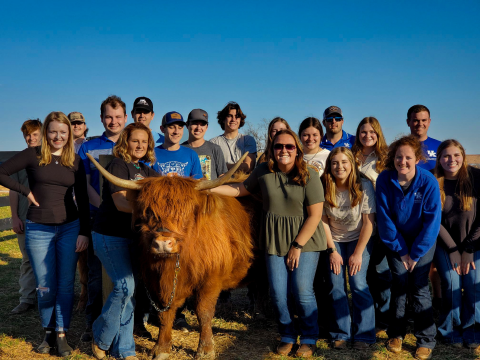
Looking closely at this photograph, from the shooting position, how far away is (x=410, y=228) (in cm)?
432

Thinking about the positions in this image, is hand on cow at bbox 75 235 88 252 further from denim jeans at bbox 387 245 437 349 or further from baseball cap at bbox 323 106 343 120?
baseball cap at bbox 323 106 343 120

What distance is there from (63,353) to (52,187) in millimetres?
1845

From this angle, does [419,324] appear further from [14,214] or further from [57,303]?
[14,214]

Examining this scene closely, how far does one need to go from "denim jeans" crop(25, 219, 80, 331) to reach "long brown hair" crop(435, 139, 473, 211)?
171 inches

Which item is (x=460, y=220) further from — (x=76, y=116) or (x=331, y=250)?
(x=76, y=116)

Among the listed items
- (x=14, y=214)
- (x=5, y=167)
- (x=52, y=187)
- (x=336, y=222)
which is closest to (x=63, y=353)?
(x=52, y=187)

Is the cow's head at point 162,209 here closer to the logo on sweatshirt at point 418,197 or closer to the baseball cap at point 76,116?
the logo on sweatshirt at point 418,197

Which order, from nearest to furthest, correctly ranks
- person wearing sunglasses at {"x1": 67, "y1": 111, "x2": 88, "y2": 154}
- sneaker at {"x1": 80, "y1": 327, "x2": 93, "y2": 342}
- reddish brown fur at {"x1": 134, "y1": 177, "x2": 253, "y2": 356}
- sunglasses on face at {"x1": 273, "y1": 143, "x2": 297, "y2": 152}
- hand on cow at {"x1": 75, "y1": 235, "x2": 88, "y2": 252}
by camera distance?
1. reddish brown fur at {"x1": 134, "y1": 177, "x2": 253, "y2": 356}
2. sunglasses on face at {"x1": 273, "y1": 143, "x2": 297, "y2": 152}
3. hand on cow at {"x1": 75, "y1": 235, "x2": 88, "y2": 252}
4. sneaker at {"x1": 80, "y1": 327, "x2": 93, "y2": 342}
5. person wearing sunglasses at {"x1": 67, "y1": 111, "x2": 88, "y2": 154}

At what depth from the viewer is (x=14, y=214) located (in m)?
5.73

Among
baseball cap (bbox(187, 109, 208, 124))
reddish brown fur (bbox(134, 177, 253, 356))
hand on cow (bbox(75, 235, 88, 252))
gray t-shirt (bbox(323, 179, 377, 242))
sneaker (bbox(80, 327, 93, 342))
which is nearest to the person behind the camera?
reddish brown fur (bbox(134, 177, 253, 356))

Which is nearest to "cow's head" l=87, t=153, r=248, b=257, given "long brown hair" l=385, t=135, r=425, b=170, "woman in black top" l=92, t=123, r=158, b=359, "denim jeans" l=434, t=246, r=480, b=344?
"woman in black top" l=92, t=123, r=158, b=359

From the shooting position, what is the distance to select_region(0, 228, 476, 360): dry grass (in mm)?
4281

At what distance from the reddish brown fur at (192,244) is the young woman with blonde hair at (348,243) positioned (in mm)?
1035

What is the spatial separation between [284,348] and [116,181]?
8.64ft
